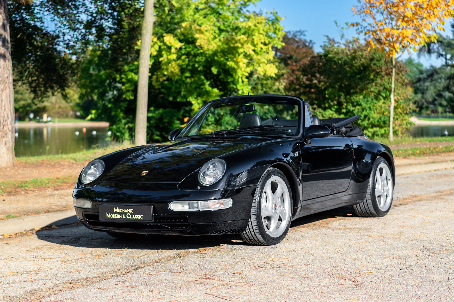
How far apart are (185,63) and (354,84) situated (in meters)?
7.60

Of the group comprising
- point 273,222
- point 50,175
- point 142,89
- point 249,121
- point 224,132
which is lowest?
point 50,175

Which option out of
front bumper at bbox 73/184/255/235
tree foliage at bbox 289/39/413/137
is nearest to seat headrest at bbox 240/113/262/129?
front bumper at bbox 73/184/255/235

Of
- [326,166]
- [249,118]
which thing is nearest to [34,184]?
[249,118]

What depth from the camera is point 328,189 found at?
6457 mm

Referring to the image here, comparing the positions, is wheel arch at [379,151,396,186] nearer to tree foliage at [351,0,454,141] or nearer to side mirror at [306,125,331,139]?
side mirror at [306,125,331,139]

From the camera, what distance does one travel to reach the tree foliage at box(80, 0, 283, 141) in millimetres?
19625

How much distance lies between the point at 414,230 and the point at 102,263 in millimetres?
3427

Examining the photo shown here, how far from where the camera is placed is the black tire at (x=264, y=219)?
17.4 ft

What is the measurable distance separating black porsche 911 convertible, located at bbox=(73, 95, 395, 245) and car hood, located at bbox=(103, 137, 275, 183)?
0.4 inches

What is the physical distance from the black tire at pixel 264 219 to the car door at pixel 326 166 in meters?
0.34

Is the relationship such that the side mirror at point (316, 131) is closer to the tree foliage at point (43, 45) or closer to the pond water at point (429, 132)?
the tree foliage at point (43, 45)

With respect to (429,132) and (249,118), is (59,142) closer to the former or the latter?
(429,132)

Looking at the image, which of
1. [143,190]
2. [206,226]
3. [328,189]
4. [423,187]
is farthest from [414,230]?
[423,187]

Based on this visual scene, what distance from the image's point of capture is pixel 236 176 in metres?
5.15
